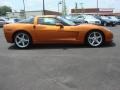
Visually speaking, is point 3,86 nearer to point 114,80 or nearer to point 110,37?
point 114,80

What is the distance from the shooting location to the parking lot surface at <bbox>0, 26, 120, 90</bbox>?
6.13 metres

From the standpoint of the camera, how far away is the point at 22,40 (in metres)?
11.7

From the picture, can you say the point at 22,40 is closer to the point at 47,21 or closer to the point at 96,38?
the point at 47,21

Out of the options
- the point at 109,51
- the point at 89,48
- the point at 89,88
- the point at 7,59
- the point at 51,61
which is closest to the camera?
the point at 89,88

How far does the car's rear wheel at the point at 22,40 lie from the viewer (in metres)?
11.6

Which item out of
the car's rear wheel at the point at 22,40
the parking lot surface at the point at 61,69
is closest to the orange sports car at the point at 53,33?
the car's rear wheel at the point at 22,40

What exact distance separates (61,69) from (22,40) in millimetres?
4435

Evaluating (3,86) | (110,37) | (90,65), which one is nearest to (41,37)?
(110,37)

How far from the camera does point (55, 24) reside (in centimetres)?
1155

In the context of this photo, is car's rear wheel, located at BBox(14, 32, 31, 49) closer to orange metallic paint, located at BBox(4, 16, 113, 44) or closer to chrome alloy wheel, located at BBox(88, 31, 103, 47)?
orange metallic paint, located at BBox(4, 16, 113, 44)

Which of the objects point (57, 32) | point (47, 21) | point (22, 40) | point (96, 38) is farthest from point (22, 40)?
point (96, 38)

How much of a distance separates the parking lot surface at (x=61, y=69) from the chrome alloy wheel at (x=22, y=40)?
2.01 ft

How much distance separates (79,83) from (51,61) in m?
2.54

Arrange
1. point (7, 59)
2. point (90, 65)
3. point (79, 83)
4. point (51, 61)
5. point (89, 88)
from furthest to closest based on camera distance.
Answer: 1. point (7, 59)
2. point (51, 61)
3. point (90, 65)
4. point (79, 83)
5. point (89, 88)
